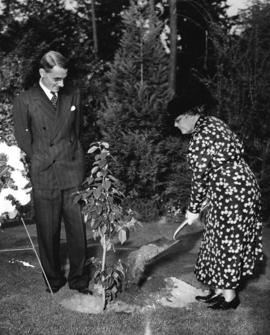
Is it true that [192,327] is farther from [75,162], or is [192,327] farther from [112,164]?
[112,164]

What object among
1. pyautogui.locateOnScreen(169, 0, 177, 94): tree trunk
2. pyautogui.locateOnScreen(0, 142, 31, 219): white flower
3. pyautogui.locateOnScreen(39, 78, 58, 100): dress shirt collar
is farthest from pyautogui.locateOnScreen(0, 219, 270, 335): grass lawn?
pyautogui.locateOnScreen(169, 0, 177, 94): tree trunk

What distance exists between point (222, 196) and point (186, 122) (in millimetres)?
637

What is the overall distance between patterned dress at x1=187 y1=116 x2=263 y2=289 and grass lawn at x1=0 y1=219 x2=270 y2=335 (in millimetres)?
312

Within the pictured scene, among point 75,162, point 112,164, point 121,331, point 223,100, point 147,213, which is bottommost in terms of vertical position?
point 147,213

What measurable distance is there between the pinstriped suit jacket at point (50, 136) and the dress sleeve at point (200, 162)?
1014mm

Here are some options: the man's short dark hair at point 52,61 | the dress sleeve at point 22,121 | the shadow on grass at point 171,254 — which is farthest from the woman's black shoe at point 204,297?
the man's short dark hair at point 52,61

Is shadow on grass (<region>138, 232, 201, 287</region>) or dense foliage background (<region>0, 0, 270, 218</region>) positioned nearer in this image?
shadow on grass (<region>138, 232, 201, 287</region>)

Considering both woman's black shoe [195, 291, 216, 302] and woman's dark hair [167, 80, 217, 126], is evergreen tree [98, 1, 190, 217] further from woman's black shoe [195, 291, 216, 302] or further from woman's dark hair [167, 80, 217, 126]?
woman's dark hair [167, 80, 217, 126]

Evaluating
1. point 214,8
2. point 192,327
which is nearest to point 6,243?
point 192,327

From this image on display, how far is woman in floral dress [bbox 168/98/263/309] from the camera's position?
11.0ft

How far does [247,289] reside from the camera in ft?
13.6

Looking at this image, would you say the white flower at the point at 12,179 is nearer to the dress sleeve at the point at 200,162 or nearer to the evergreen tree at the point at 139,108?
Result: the dress sleeve at the point at 200,162

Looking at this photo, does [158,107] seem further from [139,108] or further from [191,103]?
[191,103]

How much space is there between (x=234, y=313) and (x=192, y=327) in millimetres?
428
